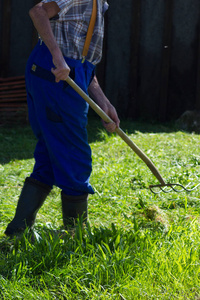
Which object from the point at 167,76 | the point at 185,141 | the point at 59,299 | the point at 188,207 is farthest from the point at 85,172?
the point at 167,76

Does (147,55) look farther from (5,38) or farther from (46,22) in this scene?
(46,22)

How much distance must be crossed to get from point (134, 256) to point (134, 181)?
1938 mm

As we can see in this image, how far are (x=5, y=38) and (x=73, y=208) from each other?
7.16m

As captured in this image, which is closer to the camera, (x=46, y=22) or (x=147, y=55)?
(x=46, y=22)

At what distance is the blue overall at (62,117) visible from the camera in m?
2.78

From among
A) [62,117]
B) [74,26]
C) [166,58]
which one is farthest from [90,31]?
[166,58]

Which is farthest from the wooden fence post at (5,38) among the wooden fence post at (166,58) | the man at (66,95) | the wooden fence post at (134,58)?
the man at (66,95)

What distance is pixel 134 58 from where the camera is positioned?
30.4 ft

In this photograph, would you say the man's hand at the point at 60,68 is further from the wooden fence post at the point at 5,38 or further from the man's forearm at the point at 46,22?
the wooden fence post at the point at 5,38

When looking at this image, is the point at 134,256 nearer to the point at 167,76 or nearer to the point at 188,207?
the point at 188,207

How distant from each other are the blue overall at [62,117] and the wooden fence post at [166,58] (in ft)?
21.0

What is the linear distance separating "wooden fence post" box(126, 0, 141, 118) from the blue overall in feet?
21.3

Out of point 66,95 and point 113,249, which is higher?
point 66,95

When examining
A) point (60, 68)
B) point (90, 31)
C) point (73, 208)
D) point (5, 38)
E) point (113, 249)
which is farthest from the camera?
point (5, 38)
